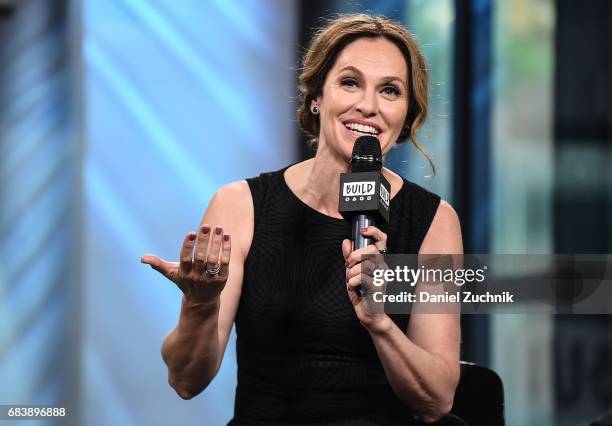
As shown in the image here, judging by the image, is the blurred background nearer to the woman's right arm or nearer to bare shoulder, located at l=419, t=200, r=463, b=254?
bare shoulder, located at l=419, t=200, r=463, b=254

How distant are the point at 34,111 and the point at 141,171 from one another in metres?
0.34

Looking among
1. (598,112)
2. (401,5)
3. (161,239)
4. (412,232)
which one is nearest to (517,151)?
(598,112)

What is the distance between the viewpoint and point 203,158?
2.65 meters

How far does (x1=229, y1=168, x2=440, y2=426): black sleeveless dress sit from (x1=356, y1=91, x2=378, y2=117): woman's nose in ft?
0.69

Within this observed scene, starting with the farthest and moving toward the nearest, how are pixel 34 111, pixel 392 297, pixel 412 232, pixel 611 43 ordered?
pixel 611 43, pixel 34 111, pixel 412 232, pixel 392 297

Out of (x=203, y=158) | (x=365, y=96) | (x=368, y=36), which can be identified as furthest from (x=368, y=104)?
(x=203, y=158)

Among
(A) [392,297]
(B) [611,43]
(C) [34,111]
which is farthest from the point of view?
(B) [611,43]

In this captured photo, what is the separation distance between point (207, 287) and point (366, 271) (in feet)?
0.74

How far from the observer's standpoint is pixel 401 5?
2717 mm

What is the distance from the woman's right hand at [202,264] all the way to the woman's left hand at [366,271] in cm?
16

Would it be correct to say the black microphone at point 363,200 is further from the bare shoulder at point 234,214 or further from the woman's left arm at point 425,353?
the bare shoulder at point 234,214

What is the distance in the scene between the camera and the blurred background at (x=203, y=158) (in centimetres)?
254

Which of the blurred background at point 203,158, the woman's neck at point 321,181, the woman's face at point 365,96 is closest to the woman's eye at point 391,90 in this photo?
the woman's face at point 365,96

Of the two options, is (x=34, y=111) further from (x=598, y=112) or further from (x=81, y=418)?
(x=598, y=112)
